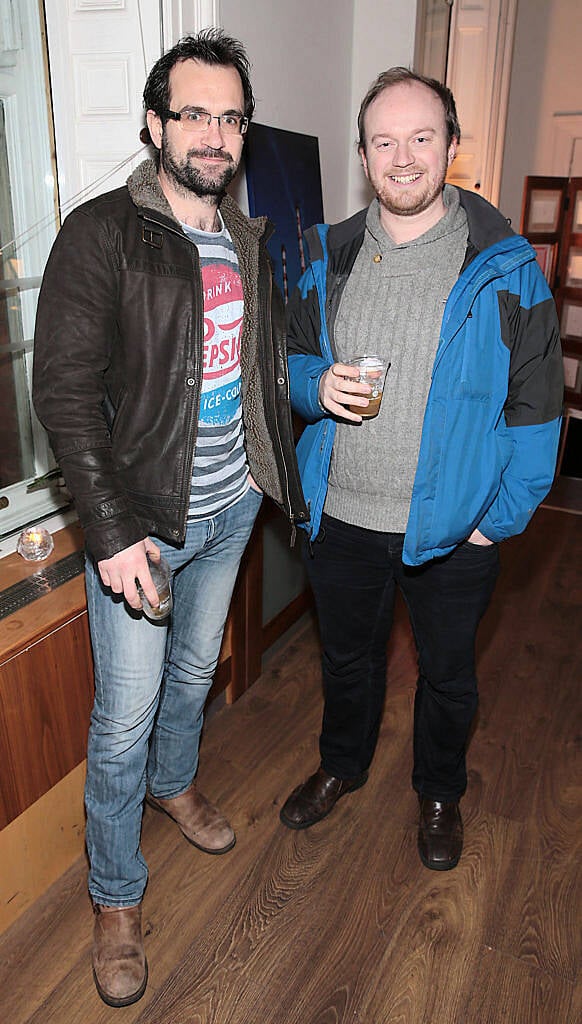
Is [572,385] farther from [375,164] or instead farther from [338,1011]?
[338,1011]

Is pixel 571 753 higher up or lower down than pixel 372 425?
lower down

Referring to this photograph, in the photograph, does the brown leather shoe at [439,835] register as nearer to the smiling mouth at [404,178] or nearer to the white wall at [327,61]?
the smiling mouth at [404,178]

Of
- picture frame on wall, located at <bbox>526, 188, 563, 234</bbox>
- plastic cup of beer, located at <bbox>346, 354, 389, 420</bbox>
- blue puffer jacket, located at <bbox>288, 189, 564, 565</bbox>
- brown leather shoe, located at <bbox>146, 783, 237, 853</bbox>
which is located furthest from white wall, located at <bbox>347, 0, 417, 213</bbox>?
picture frame on wall, located at <bbox>526, 188, 563, 234</bbox>

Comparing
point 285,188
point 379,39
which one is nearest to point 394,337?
point 285,188

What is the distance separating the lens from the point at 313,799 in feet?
7.19

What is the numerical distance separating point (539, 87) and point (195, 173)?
17.4 feet

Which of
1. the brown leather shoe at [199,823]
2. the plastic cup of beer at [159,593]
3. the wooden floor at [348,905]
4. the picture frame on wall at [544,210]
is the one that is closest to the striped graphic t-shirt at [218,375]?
the plastic cup of beer at [159,593]

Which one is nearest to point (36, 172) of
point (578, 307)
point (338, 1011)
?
point (338, 1011)

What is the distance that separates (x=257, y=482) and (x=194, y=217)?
1.86 feet

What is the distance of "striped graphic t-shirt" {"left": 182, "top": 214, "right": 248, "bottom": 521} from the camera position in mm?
1566

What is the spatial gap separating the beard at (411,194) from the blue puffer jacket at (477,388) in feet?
0.32

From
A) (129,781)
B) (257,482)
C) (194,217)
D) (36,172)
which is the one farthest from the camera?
(36,172)

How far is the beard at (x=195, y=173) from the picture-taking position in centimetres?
147

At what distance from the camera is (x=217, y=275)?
1.58 metres
